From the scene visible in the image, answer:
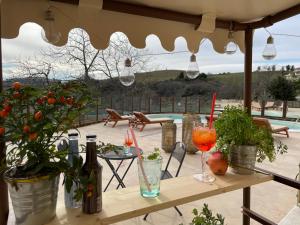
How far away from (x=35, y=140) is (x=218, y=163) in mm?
798

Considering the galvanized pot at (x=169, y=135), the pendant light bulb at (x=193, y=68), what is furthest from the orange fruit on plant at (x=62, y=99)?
the galvanized pot at (x=169, y=135)

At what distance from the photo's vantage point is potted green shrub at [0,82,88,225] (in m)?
0.75

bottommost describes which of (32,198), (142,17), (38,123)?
(32,198)

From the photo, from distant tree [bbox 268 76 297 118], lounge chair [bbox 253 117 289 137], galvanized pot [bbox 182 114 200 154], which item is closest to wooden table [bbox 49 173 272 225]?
galvanized pot [bbox 182 114 200 154]

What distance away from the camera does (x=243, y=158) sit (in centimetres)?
124

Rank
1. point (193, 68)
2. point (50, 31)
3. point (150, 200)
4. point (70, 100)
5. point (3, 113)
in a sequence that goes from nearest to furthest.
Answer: point (3, 113)
point (70, 100)
point (150, 200)
point (50, 31)
point (193, 68)

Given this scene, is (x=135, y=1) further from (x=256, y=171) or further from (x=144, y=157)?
(x=256, y=171)

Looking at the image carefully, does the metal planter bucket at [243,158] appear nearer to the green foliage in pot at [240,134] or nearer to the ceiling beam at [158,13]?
the green foliage in pot at [240,134]

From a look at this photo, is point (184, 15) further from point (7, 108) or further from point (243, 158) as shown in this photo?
point (7, 108)

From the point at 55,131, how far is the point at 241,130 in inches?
32.1

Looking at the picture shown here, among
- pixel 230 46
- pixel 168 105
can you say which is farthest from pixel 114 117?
pixel 230 46

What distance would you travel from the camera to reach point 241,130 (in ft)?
4.04

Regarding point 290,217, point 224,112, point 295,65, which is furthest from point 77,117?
point 295,65

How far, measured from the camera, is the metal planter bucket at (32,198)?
770 millimetres
